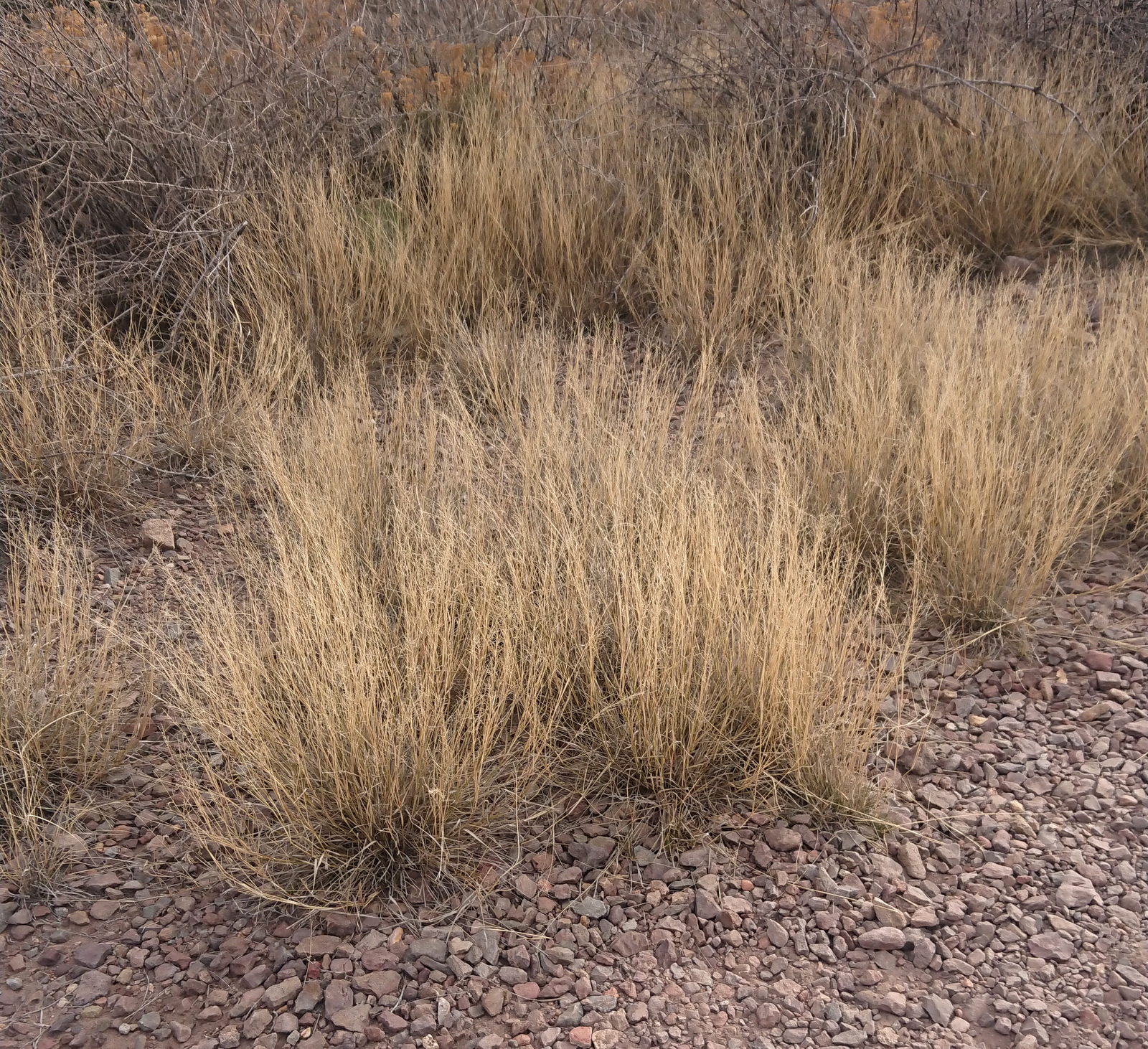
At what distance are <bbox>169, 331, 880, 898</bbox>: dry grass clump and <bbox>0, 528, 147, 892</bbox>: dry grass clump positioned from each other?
200mm

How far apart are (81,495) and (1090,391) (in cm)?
310

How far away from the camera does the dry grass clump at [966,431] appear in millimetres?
3031

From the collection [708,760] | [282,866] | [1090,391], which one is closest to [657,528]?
[708,760]

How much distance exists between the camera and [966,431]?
10.8 feet

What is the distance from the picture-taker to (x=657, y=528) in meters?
2.70

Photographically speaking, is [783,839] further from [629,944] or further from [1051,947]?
[1051,947]

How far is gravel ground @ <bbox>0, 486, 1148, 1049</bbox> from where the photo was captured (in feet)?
6.68

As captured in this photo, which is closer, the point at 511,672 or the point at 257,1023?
the point at 257,1023

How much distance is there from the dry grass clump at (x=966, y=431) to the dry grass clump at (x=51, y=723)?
1.96 metres

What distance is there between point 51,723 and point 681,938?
140cm

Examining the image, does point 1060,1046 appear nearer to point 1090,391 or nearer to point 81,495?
point 1090,391

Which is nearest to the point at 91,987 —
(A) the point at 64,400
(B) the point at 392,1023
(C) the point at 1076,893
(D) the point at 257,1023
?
(D) the point at 257,1023

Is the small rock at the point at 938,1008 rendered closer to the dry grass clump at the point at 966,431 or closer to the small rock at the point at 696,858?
the small rock at the point at 696,858

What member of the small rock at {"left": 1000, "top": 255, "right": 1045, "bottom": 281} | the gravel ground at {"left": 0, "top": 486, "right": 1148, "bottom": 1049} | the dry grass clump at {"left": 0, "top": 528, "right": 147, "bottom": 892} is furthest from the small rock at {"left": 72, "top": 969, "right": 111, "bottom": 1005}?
the small rock at {"left": 1000, "top": 255, "right": 1045, "bottom": 281}
